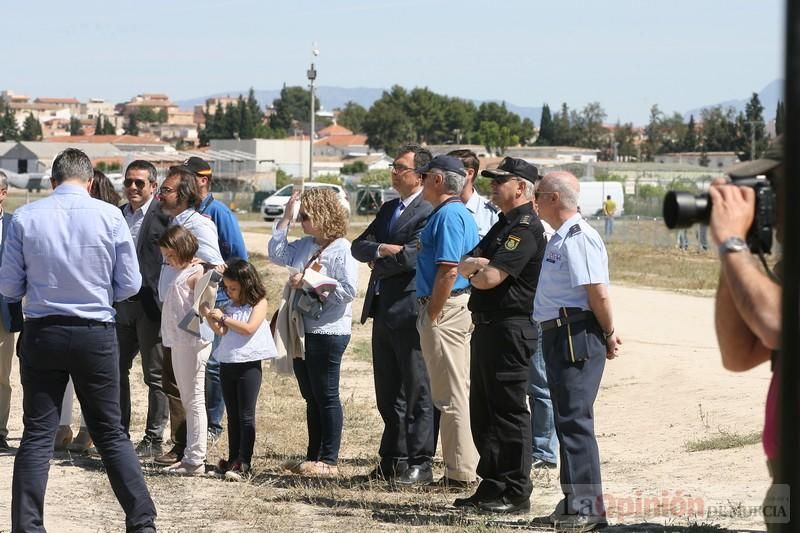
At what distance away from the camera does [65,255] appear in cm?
607

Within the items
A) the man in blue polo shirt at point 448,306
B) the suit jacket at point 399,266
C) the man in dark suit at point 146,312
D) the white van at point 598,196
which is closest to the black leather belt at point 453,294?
the man in blue polo shirt at point 448,306

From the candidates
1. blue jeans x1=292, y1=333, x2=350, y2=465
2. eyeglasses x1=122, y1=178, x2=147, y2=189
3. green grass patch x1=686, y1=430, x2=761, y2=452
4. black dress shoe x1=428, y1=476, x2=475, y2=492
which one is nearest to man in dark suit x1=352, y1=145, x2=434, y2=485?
black dress shoe x1=428, y1=476, x2=475, y2=492

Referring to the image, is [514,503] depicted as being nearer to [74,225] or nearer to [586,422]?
[586,422]

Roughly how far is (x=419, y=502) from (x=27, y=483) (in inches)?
95.1

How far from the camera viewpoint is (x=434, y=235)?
715 centimetres

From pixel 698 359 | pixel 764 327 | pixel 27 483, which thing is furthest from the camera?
pixel 698 359

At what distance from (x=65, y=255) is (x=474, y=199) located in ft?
11.1

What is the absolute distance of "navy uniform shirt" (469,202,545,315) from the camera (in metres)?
6.68

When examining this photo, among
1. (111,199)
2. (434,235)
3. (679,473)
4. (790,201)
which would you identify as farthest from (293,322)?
(790,201)

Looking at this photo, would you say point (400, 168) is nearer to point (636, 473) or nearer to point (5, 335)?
point (636, 473)

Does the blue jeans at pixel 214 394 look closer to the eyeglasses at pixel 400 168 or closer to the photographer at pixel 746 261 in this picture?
the eyeglasses at pixel 400 168

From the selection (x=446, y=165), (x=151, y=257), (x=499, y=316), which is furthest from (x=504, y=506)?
(x=151, y=257)

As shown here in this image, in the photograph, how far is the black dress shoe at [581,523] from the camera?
20.4 feet

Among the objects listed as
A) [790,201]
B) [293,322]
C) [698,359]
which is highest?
[790,201]
